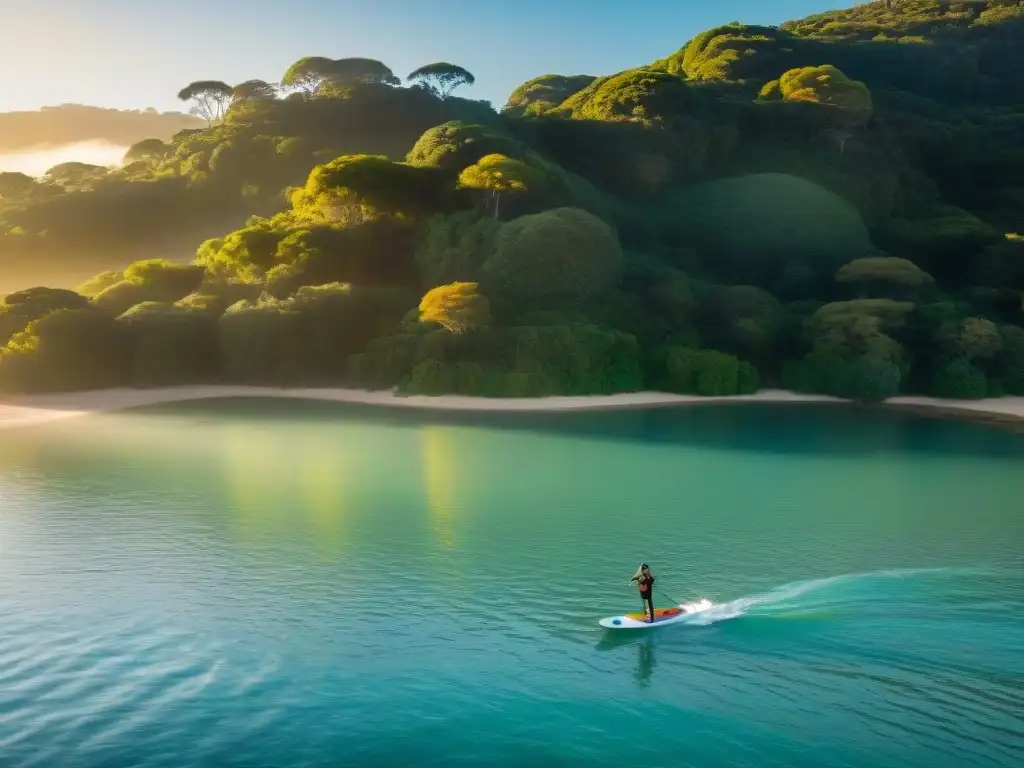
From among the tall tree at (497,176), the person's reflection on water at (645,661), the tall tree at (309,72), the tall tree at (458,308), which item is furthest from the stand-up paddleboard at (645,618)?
the tall tree at (309,72)

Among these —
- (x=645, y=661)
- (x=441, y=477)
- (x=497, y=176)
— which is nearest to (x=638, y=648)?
(x=645, y=661)

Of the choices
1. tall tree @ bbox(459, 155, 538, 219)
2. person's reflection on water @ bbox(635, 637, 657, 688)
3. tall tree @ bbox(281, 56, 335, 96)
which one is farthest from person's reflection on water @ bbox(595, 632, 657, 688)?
tall tree @ bbox(281, 56, 335, 96)

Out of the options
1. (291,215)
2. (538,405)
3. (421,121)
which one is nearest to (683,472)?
(538,405)

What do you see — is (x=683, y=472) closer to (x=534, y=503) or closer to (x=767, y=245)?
(x=534, y=503)

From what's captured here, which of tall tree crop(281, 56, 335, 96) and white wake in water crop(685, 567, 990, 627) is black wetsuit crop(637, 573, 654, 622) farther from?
tall tree crop(281, 56, 335, 96)

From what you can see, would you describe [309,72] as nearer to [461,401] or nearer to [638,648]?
[461,401]

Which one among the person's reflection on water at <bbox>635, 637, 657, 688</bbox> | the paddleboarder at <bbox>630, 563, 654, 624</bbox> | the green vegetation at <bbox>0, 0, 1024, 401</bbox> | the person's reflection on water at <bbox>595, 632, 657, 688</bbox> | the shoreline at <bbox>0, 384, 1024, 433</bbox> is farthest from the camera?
the green vegetation at <bbox>0, 0, 1024, 401</bbox>
